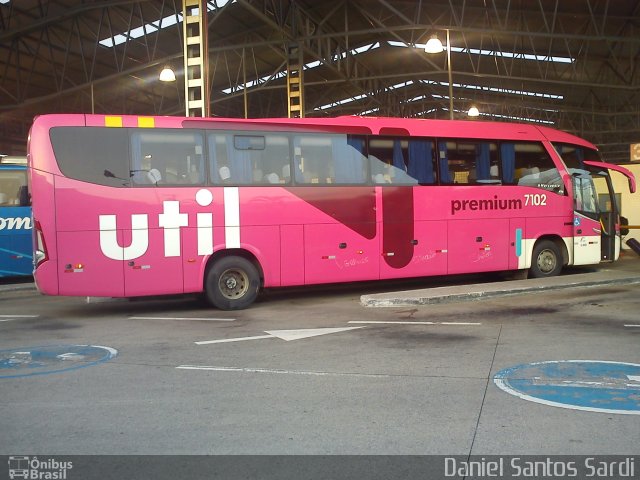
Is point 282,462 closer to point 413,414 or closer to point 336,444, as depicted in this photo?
point 336,444

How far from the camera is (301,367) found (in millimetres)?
6281

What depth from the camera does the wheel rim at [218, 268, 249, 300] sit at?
10.9m

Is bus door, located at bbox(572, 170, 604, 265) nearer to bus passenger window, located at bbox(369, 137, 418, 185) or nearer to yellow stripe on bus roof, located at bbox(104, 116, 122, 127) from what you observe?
bus passenger window, located at bbox(369, 137, 418, 185)

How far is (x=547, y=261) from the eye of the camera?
14.0 metres

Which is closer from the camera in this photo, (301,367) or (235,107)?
(301,367)

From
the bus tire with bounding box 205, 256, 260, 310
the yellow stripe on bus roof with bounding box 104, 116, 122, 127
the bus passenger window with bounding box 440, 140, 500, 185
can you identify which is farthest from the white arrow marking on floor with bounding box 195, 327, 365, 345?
the bus passenger window with bounding box 440, 140, 500, 185

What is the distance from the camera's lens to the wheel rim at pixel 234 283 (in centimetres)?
1088

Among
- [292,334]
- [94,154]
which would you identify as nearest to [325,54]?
[94,154]

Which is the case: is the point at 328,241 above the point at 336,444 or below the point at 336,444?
above

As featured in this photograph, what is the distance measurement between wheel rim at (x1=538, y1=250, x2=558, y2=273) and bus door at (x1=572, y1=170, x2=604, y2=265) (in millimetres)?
567

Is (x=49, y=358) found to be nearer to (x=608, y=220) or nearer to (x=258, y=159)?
(x=258, y=159)

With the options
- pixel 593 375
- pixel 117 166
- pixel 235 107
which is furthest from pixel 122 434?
pixel 235 107

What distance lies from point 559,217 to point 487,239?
219 cm

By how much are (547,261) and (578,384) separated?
920 centimetres
